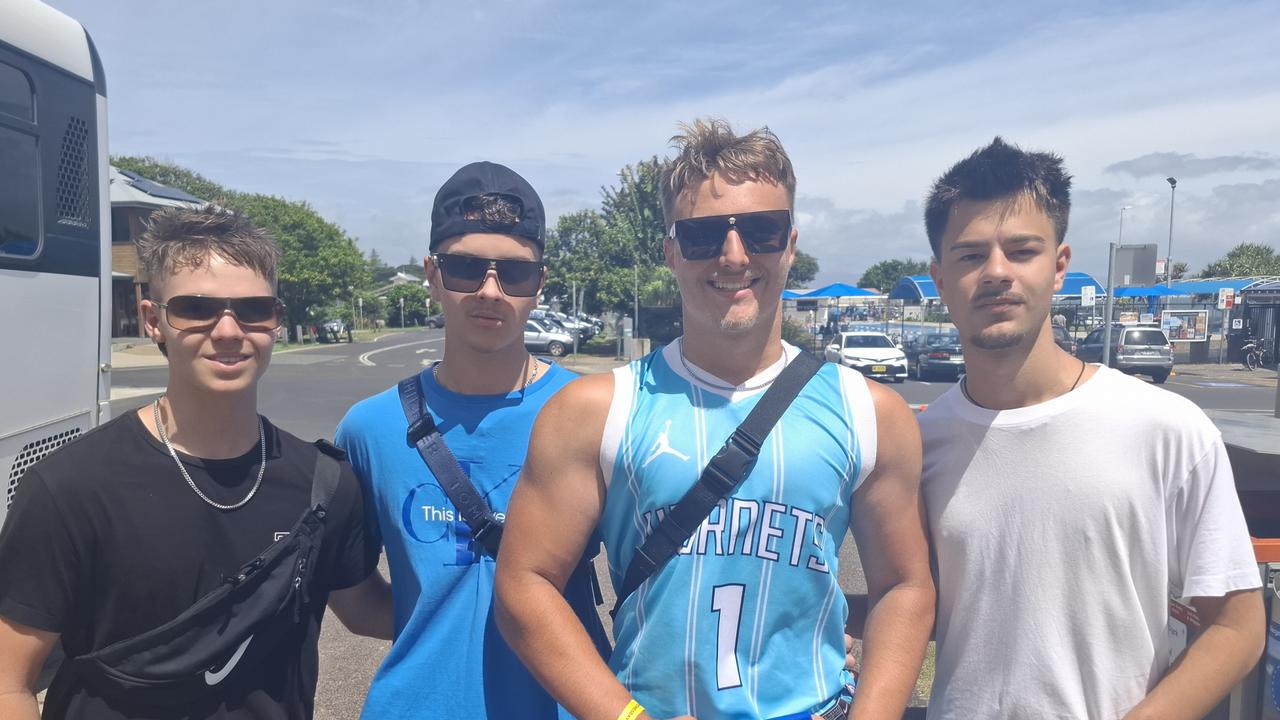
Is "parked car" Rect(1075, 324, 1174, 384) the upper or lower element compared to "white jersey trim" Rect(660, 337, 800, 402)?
lower

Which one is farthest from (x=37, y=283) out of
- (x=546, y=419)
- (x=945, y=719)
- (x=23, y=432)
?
(x=945, y=719)

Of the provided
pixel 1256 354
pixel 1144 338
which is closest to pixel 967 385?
pixel 1144 338

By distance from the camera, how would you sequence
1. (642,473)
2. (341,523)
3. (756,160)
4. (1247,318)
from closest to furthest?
(642,473) < (756,160) < (341,523) < (1247,318)

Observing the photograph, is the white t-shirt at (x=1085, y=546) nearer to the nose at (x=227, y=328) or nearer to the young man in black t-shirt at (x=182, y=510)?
the young man in black t-shirt at (x=182, y=510)

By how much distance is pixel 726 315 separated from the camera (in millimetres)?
1914

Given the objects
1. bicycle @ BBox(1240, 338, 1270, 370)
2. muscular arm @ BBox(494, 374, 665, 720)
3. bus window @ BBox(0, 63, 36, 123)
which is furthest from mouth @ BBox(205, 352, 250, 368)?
bicycle @ BBox(1240, 338, 1270, 370)

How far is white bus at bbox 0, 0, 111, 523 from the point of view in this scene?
14.1ft

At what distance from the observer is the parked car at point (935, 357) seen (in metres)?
23.6

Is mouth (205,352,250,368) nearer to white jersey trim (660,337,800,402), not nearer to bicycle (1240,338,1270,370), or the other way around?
white jersey trim (660,337,800,402)

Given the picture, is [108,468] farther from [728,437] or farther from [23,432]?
[23,432]

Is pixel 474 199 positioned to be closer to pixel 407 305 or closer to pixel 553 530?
pixel 553 530

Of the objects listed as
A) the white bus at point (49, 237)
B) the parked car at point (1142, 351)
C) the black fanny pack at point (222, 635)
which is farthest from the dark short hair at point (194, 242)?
the parked car at point (1142, 351)

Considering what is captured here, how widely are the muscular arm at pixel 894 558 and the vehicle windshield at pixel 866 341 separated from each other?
870 inches

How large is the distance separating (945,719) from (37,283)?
4.89 metres
